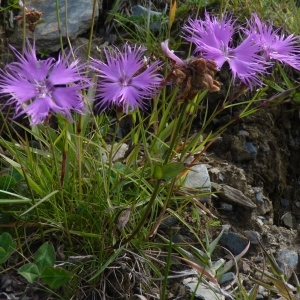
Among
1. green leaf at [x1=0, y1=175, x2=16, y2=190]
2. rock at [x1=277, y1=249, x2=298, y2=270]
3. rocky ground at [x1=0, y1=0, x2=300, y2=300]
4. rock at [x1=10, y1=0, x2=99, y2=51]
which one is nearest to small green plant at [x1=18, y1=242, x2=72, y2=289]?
rocky ground at [x1=0, y1=0, x2=300, y2=300]

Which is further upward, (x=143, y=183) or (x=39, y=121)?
(x=39, y=121)

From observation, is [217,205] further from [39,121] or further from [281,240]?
[39,121]

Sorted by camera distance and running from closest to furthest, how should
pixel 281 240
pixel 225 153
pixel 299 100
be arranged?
pixel 281 240
pixel 225 153
pixel 299 100

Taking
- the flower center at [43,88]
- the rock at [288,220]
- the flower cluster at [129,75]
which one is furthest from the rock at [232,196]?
the flower center at [43,88]

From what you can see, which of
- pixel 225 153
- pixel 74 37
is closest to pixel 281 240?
pixel 225 153

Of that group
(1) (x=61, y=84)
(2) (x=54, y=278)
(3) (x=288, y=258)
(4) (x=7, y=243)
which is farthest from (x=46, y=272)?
(3) (x=288, y=258)

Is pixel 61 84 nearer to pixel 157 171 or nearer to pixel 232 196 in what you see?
pixel 157 171

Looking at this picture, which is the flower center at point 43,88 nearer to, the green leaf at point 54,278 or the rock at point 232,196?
the green leaf at point 54,278
